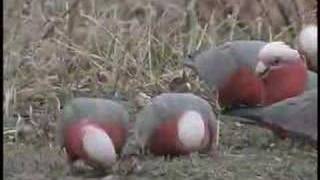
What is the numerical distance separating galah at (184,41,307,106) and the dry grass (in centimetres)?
16

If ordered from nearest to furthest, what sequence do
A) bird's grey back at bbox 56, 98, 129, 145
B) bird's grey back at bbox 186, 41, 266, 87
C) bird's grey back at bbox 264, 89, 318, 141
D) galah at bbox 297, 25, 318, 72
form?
bird's grey back at bbox 56, 98, 129, 145 < bird's grey back at bbox 264, 89, 318, 141 < bird's grey back at bbox 186, 41, 266, 87 < galah at bbox 297, 25, 318, 72

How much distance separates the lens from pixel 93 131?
10.7 ft

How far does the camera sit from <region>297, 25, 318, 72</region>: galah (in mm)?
4348

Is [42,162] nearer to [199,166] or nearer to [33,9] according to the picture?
[199,166]

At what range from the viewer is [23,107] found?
407cm

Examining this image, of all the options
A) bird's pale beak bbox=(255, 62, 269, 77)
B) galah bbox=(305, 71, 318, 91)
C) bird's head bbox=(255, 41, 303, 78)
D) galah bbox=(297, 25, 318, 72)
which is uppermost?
galah bbox=(297, 25, 318, 72)

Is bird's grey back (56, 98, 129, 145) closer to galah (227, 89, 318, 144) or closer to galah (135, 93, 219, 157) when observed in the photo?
galah (135, 93, 219, 157)

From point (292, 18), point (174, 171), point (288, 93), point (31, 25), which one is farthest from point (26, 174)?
point (292, 18)

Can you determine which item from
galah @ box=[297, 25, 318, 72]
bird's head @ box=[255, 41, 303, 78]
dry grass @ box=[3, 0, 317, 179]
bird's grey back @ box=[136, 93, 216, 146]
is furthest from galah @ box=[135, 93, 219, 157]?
galah @ box=[297, 25, 318, 72]

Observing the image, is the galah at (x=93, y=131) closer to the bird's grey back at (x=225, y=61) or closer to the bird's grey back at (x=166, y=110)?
the bird's grey back at (x=166, y=110)

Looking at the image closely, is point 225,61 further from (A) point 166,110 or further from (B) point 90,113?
(B) point 90,113

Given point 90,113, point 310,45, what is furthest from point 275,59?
point 90,113

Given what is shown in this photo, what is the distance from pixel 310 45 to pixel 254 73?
1.62 ft

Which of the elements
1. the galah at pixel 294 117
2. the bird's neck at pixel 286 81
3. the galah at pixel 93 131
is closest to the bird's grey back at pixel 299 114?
the galah at pixel 294 117
